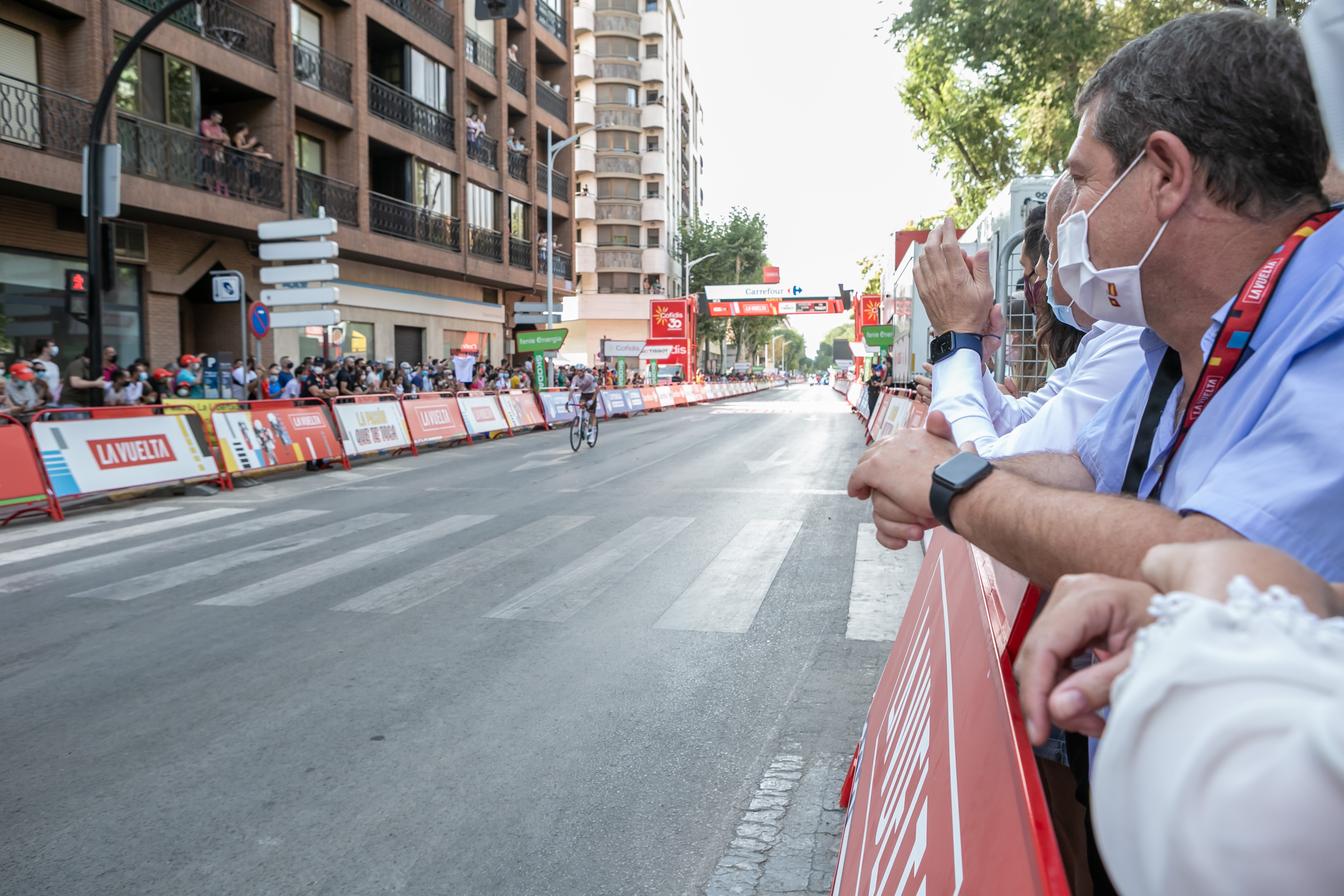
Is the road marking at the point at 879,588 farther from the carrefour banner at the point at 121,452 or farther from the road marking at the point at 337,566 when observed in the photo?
the carrefour banner at the point at 121,452

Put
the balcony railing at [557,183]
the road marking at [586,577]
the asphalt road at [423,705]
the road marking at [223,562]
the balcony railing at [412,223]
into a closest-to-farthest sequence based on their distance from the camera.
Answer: the asphalt road at [423,705] < the road marking at [586,577] < the road marking at [223,562] < the balcony railing at [412,223] < the balcony railing at [557,183]

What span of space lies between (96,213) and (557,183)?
3011 centimetres

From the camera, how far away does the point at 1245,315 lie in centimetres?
126

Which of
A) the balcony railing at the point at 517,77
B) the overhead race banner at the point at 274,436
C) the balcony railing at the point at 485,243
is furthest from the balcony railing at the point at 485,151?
the overhead race banner at the point at 274,436

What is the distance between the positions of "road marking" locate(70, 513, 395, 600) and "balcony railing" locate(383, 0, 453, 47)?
23.7 m

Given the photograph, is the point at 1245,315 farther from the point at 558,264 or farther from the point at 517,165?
the point at 558,264

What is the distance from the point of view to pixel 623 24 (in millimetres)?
68062

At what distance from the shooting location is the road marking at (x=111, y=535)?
7.89 meters

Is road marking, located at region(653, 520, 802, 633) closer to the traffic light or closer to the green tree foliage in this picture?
the traffic light

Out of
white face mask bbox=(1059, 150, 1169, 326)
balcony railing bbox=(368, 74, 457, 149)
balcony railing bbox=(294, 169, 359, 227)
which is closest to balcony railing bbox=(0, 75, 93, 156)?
balcony railing bbox=(294, 169, 359, 227)

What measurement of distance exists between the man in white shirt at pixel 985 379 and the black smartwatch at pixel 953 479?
73cm

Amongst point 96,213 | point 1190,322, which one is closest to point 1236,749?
point 1190,322

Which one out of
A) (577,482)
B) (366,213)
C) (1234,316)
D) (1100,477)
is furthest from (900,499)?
(366,213)

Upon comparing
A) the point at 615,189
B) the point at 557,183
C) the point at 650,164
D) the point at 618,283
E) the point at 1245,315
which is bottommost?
the point at 1245,315
